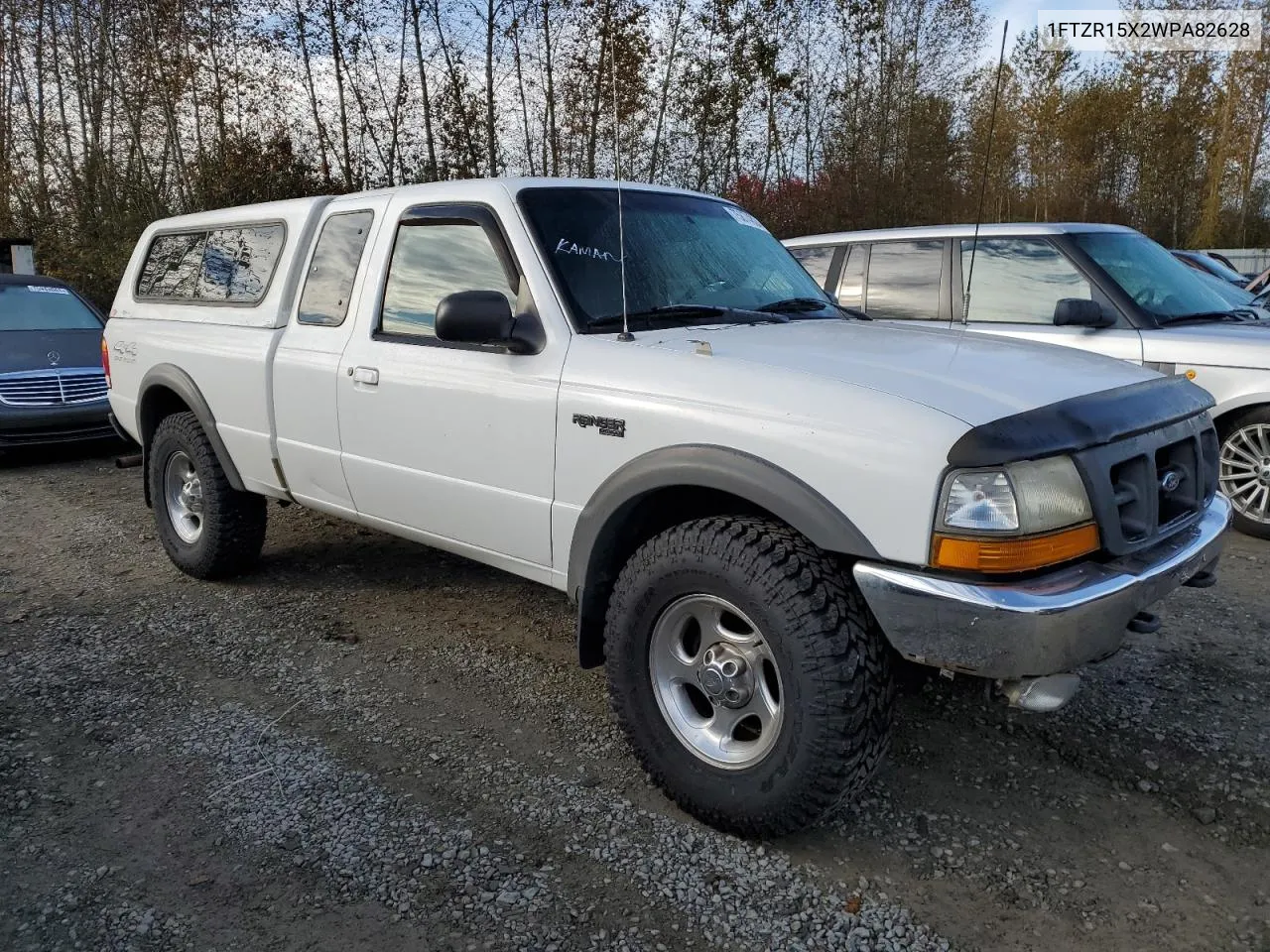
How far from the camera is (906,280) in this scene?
646 centimetres

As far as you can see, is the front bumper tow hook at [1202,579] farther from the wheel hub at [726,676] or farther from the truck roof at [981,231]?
the truck roof at [981,231]

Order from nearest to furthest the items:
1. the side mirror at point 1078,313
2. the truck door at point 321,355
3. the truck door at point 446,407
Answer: the truck door at point 446,407
the truck door at point 321,355
the side mirror at point 1078,313

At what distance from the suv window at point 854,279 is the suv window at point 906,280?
0.06 metres

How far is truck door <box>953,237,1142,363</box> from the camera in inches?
228

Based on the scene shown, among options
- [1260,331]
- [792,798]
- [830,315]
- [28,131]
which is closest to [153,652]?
[792,798]

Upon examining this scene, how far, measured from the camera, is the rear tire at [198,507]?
482cm

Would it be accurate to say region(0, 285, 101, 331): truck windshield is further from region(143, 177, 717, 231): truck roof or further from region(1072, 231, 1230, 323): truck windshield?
region(1072, 231, 1230, 323): truck windshield

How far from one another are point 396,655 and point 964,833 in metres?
2.39

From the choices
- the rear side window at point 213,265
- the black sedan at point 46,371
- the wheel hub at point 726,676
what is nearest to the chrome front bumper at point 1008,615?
the wheel hub at point 726,676

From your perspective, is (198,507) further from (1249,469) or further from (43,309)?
(1249,469)

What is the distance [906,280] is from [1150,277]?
149cm

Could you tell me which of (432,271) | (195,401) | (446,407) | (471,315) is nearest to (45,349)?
(195,401)

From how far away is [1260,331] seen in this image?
5648 mm

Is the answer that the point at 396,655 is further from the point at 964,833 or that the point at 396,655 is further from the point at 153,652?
the point at 964,833
